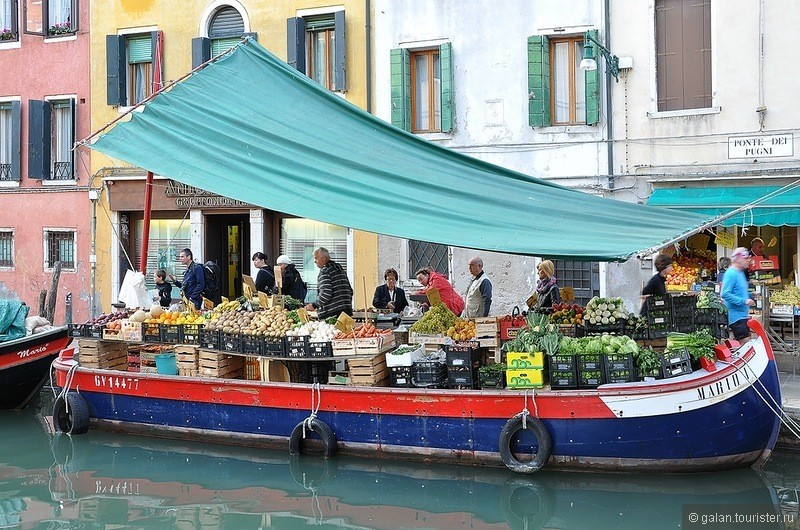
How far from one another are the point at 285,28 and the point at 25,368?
8270 millimetres

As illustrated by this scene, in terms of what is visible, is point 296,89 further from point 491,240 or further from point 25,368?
point 25,368

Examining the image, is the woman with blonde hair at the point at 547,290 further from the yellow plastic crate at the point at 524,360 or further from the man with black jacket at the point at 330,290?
the yellow plastic crate at the point at 524,360

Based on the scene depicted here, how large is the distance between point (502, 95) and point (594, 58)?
218cm

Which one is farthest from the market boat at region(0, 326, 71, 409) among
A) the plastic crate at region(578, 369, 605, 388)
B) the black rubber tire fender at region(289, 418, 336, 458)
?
the plastic crate at region(578, 369, 605, 388)

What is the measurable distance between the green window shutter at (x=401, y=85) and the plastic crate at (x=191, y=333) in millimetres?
7191

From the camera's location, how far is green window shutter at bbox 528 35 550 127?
16.5m

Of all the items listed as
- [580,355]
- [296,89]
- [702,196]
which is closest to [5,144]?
[296,89]

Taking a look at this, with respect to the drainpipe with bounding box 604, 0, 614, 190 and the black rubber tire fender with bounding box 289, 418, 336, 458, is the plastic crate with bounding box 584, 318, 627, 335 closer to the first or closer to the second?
the black rubber tire fender with bounding box 289, 418, 336, 458

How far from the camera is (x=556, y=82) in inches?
662

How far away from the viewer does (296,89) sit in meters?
12.4

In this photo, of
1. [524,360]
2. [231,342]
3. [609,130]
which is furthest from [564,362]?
[609,130]

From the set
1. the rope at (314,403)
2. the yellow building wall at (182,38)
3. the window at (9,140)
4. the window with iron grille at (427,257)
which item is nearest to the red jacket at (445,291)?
the rope at (314,403)

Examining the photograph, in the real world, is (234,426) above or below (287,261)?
below

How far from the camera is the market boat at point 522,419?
937cm
